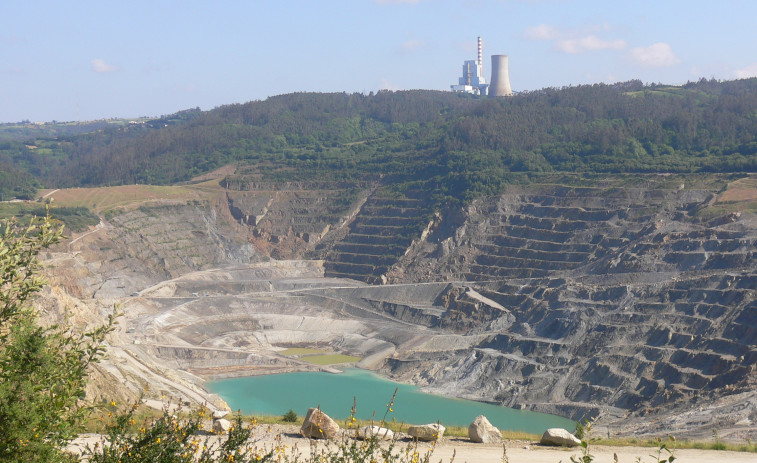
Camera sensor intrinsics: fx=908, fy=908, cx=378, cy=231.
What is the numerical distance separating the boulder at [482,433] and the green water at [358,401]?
25.5 metres

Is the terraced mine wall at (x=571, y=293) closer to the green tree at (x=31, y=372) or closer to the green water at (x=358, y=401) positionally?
the green water at (x=358, y=401)

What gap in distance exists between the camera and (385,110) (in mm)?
170500

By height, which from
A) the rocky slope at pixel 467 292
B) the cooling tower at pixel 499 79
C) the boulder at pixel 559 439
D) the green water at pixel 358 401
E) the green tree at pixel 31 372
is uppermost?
the cooling tower at pixel 499 79

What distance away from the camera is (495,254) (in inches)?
3573

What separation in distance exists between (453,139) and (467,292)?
139 feet

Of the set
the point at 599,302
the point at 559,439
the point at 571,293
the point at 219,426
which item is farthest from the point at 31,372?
the point at 571,293

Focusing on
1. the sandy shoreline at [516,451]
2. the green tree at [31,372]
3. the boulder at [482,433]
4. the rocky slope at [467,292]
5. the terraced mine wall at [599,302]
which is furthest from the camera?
the rocky slope at [467,292]

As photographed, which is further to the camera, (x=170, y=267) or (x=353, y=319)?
(x=170, y=267)

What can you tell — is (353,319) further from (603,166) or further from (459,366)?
(603,166)

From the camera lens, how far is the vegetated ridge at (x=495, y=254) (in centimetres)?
5953

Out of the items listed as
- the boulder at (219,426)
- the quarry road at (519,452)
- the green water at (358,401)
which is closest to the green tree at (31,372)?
the quarry road at (519,452)

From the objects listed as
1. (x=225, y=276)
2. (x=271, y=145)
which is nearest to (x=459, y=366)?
(x=225, y=276)

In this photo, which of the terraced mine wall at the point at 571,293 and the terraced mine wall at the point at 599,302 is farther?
the terraced mine wall at the point at 571,293

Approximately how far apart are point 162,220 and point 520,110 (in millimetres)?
53884
